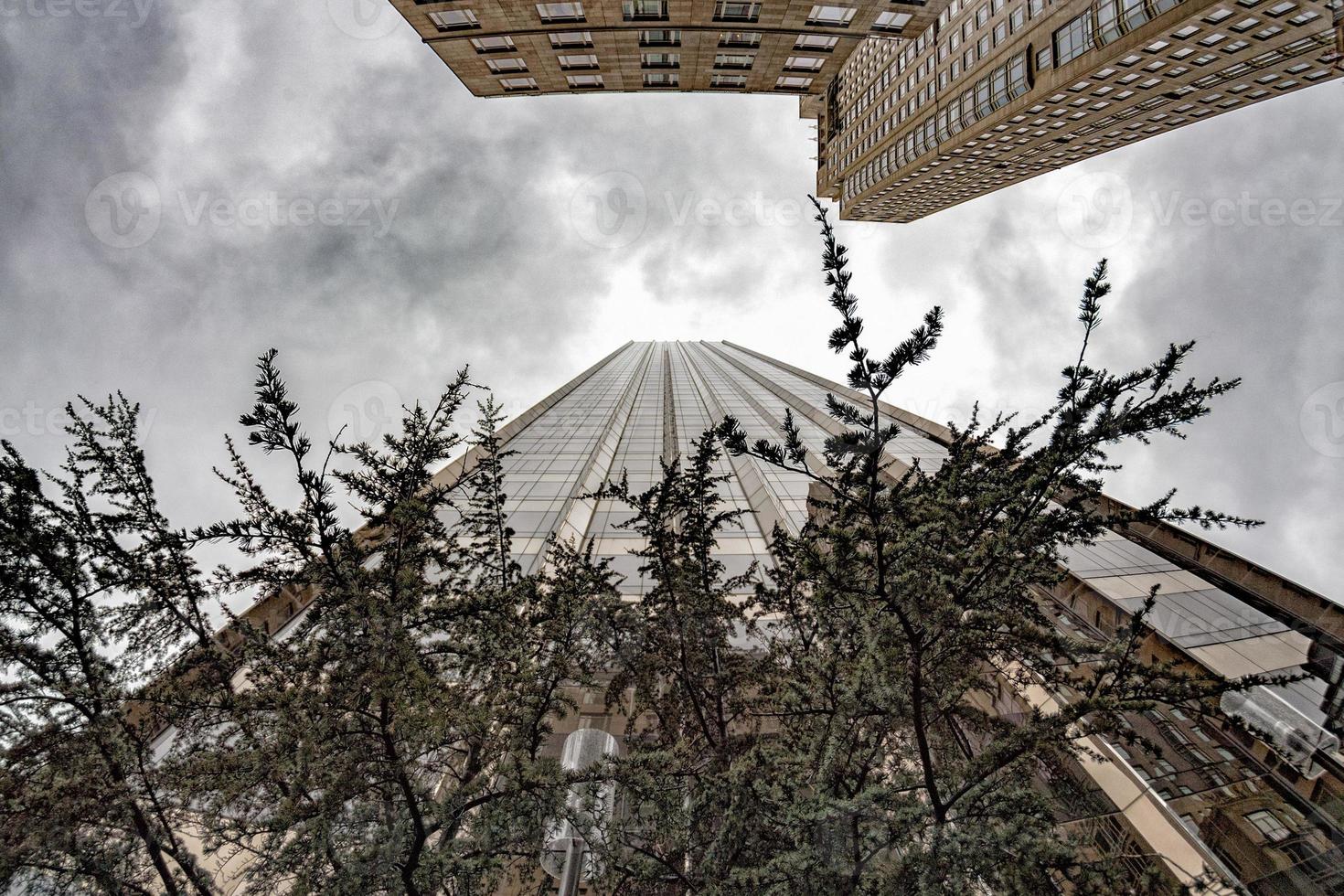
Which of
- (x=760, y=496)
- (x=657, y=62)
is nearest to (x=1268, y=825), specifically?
(x=760, y=496)

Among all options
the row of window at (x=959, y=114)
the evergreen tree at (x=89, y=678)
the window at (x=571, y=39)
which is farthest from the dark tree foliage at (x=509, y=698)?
the row of window at (x=959, y=114)

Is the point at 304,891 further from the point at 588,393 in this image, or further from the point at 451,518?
the point at 588,393

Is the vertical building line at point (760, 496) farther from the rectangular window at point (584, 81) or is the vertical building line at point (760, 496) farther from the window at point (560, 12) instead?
the rectangular window at point (584, 81)

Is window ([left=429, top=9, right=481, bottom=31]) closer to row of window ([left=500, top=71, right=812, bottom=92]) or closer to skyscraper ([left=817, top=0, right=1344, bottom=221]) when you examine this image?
row of window ([left=500, top=71, right=812, bottom=92])

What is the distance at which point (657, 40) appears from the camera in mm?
24219

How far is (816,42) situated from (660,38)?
764 centimetres

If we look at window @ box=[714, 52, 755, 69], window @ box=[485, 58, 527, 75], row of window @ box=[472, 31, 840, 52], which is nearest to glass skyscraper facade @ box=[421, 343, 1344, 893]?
row of window @ box=[472, 31, 840, 52]

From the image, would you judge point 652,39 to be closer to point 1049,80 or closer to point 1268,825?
point 1049,80

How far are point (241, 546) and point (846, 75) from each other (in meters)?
70.8

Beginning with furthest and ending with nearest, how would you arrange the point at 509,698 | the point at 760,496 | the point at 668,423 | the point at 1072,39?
the point at 668,423, the point at 1072,39, the point at 760,496, the point at 509,698

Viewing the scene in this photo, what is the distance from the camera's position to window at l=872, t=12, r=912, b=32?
2234cm

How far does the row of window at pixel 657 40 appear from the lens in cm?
2362

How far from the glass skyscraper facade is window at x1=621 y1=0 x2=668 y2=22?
20865 mm

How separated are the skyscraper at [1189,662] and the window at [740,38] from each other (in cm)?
2123
